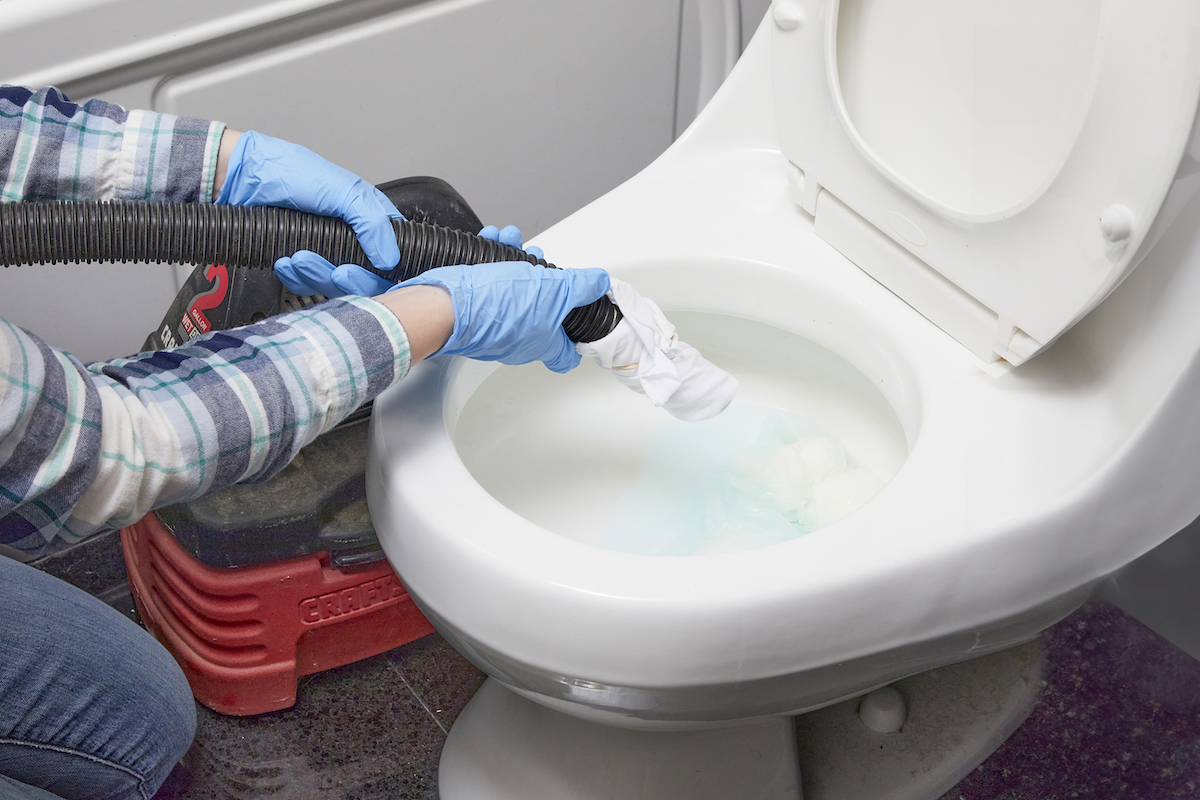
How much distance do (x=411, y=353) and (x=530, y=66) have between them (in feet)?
2.11

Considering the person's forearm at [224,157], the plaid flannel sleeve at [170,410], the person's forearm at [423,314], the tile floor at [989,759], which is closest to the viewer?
the plaid flannel sleeve at [170,410]

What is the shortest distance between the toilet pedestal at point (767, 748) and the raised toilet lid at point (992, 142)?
1.23 ft

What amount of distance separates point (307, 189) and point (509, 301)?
0.58ft

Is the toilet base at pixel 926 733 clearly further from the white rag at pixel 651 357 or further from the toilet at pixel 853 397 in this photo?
the white rag at pixel 651 357

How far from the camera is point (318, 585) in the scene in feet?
3.05

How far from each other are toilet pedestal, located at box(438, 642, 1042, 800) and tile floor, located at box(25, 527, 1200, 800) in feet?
0.10

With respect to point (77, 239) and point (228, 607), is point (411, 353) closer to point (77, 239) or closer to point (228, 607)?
point (77, 239)

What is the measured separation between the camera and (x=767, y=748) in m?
0.90

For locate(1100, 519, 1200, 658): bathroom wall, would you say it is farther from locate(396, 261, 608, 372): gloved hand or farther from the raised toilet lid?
locate(396, 261, 608, 372): gloved hand

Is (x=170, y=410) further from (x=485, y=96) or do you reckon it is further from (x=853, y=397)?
(x=485, y=96)

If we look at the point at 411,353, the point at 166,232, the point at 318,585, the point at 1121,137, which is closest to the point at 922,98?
the point at 1121,137

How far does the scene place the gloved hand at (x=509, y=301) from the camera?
26.2 inches

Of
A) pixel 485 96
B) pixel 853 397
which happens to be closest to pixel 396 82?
pixel 485 96

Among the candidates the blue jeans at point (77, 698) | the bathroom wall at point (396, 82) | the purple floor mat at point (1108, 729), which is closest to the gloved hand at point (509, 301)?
the blue jeans at point (77, 698)
